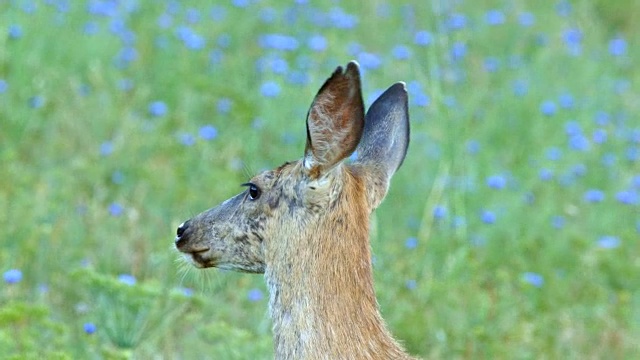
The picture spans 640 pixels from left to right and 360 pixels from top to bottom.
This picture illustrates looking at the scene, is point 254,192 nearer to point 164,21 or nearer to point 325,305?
point 325,305

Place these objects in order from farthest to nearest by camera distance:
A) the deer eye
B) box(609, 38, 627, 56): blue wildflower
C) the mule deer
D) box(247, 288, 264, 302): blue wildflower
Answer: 1. box(609, 38, 627, 56): blue wildflower
2. box(247, 288, 264, 302): blue wildflower
3. the deer eye
4. the mule deer

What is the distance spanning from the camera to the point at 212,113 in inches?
320

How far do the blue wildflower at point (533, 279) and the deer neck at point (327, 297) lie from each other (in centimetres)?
252

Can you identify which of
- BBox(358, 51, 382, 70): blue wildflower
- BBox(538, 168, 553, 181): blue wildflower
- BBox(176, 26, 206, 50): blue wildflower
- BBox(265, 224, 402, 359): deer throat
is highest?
BBox(176, 26, 206, 50): blue wildflower

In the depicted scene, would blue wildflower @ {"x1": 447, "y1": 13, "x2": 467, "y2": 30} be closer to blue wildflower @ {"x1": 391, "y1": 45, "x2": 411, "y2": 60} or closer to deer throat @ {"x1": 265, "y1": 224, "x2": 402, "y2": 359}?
blue wildflower @ {"x1": 391, "y1": 45, "x2": 411, "y2": 60}

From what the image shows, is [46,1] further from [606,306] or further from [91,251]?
[606,306]

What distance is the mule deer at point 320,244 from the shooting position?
12.5 ft

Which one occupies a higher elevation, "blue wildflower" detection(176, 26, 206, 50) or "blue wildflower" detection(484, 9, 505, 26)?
"blue wildflower" detection(484, 9, 505, 26)

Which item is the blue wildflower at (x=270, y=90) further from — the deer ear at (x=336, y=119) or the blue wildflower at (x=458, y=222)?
the deer ear at (x=336, y=119)

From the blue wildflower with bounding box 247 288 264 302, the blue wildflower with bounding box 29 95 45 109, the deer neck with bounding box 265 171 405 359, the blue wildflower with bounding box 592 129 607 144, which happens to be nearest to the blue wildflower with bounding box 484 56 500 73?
the blue wildflower with bounding box 592 129 607 144

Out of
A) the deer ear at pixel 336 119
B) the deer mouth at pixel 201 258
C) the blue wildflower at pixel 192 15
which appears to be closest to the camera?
the deer ear at pixel 336 119

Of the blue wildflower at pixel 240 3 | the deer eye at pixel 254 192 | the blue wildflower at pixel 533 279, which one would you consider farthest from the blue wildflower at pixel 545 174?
the deer eye at pixel 254 192

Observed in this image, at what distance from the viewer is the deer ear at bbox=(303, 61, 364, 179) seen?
3703 mm

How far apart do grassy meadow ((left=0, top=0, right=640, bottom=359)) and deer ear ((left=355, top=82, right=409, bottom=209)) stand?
770mm
